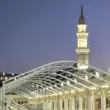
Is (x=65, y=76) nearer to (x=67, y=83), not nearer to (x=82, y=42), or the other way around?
(x=67, y=83)

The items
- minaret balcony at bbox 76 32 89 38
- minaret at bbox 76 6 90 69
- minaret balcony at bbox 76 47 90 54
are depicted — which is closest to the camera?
minaret at bbox 76 6 90 69

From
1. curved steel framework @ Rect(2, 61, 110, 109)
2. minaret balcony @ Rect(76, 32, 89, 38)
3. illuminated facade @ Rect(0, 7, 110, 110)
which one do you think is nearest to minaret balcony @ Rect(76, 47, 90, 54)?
minaret balcony @ Rect(76, 32, 89, 38)

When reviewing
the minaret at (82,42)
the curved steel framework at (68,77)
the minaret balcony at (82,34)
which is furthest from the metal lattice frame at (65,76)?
the minaret balcony at (82,34)

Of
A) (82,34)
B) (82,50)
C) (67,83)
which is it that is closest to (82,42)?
(82,34)

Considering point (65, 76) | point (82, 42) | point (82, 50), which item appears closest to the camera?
point (65, 76)

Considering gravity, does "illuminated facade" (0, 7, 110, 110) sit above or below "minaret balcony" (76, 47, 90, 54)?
below

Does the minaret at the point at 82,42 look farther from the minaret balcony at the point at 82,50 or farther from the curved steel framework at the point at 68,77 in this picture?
the curved steel framework at the point at 68,77

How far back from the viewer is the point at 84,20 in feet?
334

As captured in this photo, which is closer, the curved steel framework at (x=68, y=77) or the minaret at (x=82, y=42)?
the curved steel framework at (x=68, y=77)

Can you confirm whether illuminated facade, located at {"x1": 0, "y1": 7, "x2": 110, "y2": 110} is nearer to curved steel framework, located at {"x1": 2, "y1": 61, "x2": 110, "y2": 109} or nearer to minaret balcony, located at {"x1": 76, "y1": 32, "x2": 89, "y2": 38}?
curved steel framework, located at {"x1": 2, "y1": 61, "x2": 110, "y2": 109}

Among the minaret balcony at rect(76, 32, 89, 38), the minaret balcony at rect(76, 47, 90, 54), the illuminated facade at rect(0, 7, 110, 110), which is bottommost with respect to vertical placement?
the illuminated facade at rect(0, 7, 110, 110)

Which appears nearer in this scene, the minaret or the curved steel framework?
the curved steel framework

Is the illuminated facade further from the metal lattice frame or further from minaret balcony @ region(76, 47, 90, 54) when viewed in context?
minaret balcony @ region(76, 47, 90, 54)

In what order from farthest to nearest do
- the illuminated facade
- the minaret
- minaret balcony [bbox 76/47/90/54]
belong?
1. minaret balcony [bbox 76/47/90/54]
2. the minaret
3. the illuminated facade
